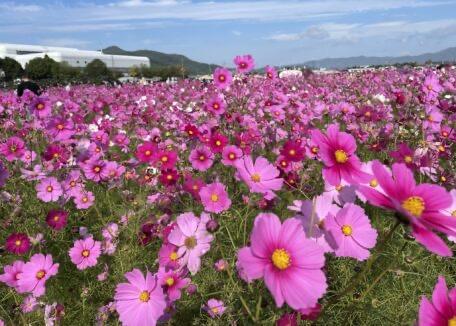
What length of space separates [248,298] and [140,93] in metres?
7.50

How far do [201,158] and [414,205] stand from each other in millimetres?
1770

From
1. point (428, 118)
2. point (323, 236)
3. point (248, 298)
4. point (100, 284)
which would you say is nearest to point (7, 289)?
point (100, 284)

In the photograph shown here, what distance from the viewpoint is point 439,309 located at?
0.82m

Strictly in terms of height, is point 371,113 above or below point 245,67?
below

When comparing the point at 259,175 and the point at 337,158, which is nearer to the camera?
the point at 337,158

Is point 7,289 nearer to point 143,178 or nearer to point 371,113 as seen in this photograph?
point 143,178

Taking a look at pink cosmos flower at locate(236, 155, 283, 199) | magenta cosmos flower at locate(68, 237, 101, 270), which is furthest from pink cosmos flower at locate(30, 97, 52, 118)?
pink cosmos flower at locate(236, 155, 283, 199)

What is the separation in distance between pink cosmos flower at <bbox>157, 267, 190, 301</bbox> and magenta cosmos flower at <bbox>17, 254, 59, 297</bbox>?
786 millimetres

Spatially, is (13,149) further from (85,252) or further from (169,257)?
(169,257)

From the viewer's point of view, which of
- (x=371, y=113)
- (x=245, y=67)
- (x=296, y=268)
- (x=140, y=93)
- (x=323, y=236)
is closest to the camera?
(x=296, y=268)

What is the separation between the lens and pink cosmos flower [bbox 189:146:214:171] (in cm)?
248

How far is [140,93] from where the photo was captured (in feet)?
28.6

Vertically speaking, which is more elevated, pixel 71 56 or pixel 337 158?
pixel 337 158

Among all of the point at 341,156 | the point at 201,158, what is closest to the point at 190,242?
the point at 341,156
